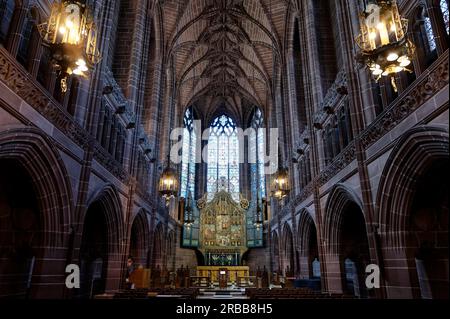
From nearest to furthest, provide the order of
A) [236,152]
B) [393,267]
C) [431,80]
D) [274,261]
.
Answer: [431,80] → [393,267] → [274,261] → [236,152]

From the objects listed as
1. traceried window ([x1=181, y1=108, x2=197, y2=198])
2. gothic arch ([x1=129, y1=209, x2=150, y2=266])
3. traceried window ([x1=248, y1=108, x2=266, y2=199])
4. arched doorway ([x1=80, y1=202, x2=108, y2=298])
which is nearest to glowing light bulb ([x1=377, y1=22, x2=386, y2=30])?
arched doorway ([x1=80, y1=202, x2=108, y2=298])

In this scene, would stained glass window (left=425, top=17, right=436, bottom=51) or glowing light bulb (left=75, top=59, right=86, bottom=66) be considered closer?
glowing light bulb (left=75, top=59, right=86, bottom=66)

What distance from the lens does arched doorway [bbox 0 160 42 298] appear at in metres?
7.90

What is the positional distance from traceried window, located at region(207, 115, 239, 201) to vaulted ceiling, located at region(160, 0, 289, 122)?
5.81 ft

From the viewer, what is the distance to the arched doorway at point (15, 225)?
25.9ft

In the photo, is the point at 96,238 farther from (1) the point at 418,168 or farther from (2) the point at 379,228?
(1) the point at 418,168

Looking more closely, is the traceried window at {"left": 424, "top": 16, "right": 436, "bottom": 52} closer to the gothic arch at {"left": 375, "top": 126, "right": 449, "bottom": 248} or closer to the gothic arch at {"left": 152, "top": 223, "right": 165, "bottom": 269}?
the gothic arch at {"left": 375, "top": 126, "right": 449, "bottom": 248}

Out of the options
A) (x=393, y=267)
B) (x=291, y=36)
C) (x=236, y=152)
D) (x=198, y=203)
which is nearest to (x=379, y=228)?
(x=393, y=267)

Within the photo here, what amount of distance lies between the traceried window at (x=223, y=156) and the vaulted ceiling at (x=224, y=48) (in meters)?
1.77

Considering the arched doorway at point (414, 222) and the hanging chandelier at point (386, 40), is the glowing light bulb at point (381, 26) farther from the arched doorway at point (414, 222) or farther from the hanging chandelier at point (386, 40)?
the arched doorway at point (414, 222)

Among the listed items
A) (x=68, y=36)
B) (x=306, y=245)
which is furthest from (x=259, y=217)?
(x=68, y=36)

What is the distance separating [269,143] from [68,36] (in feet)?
75.1

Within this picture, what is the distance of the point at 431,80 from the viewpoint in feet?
21.7

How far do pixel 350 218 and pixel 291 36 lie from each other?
13.3m
